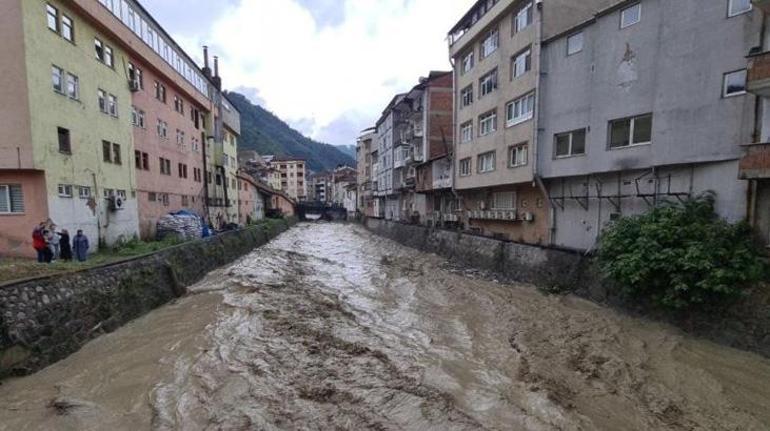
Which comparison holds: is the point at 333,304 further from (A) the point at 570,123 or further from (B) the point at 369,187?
(B) the point at 369,187

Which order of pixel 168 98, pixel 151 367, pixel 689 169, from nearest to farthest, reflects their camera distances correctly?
pixel 151 367, pixel 689 169, pixel 168 98

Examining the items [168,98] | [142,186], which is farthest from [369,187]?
[142,186]

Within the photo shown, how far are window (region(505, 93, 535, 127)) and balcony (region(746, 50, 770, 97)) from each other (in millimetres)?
8624

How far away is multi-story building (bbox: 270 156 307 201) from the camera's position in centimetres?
11069

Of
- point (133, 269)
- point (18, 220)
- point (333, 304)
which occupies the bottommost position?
point (333, 304)

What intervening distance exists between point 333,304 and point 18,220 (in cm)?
1180

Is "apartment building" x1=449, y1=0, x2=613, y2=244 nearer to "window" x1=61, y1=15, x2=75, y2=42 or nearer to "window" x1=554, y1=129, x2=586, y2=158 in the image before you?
"window" x1=554, y1=129, x2=586, y2=158

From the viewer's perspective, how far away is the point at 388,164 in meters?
45.2

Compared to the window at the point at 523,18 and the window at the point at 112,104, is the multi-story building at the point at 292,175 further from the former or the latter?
the window at the point at 523,18

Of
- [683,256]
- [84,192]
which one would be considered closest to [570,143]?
[683,256]

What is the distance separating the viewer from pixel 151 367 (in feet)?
27.0

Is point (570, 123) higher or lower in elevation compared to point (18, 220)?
higher

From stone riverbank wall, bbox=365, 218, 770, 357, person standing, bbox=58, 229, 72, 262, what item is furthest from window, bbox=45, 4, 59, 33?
stone riverbank wall, bbox=365, 218, 770, 357

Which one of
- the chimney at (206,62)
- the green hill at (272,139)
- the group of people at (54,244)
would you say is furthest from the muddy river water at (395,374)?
the green hill at (272,139)
